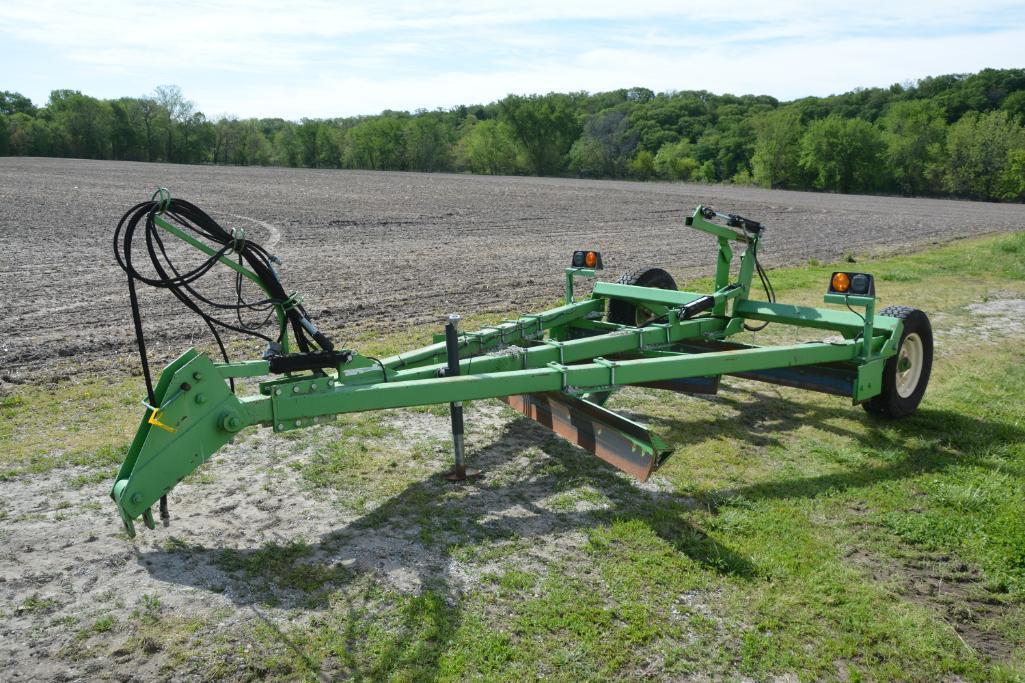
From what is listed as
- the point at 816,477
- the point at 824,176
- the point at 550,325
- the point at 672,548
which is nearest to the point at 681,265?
the point at 550,325

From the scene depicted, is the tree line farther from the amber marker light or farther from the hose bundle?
the hose bundle

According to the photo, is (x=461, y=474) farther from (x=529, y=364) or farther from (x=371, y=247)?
(x=371, y=247)

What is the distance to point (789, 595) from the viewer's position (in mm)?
4133

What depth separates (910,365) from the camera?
278 inches

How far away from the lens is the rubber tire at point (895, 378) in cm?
665

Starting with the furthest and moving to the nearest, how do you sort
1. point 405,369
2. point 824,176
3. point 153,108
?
point 153,108 → point 824,176 → point 405,369

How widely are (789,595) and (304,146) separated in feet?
368

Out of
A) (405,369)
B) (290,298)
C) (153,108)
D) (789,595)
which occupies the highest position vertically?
(153,108)

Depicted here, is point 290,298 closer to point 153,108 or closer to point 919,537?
point 919,537

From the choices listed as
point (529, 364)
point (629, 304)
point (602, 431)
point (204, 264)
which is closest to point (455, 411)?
point (529, 364)

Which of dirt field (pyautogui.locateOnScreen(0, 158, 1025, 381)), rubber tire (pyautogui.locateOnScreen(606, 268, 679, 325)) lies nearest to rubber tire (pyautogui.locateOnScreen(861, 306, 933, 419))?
rubber tire (pyautogui.locateOnScreen(606, 268, 679, 325))

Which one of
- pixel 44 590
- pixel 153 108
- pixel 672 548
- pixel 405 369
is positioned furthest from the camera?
pixel 153 108

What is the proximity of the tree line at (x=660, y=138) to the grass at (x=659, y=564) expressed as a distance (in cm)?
7198

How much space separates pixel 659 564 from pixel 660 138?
4269 inches
